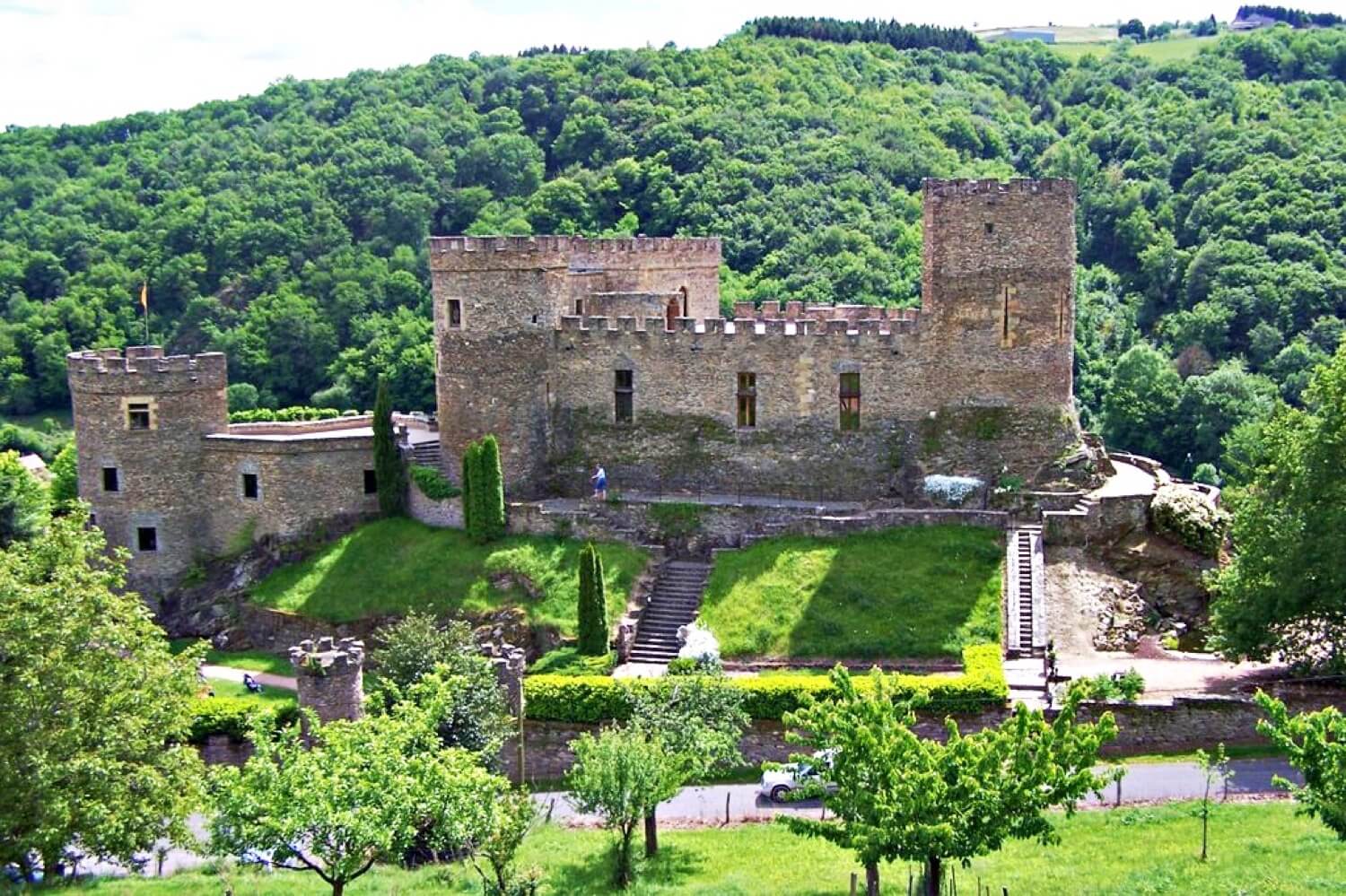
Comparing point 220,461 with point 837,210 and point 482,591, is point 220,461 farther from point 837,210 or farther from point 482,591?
point 837,210

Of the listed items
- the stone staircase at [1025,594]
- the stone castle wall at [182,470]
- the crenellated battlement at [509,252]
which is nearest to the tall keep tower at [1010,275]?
the stone staircase at [1025,594]

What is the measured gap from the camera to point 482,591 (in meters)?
45.4

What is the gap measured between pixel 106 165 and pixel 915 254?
219 feet

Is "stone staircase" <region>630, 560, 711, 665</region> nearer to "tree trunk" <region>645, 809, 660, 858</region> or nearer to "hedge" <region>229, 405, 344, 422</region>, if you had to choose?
"tree trunk" <region>645, 809, 660, 858</region>

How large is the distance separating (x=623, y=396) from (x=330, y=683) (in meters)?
15.4

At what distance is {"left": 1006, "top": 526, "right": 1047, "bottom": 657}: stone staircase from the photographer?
4056 centimetres

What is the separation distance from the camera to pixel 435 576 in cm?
4644

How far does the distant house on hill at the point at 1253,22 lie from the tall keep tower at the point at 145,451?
4023 inches

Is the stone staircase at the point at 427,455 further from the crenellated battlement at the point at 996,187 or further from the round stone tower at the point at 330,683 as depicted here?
the crenellated battlement at the point at 996,187

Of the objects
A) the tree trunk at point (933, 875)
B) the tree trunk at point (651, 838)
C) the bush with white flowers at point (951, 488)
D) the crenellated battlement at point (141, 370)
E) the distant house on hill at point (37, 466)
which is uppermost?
the crenellated battlement at point (141, 370)

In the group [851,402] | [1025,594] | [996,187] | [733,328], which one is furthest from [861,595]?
[996,187]

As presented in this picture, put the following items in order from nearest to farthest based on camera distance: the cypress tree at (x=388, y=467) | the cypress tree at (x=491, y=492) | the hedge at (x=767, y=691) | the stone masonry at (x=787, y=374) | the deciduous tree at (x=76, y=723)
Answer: the deciduous tree at (x=76, y=723) < the hedge at (x=767, y=691) < the stone masonry at (x=787, y=374) < the cypress tree at (x=491, y=492) < the cypress tree at (x=388, y=467)

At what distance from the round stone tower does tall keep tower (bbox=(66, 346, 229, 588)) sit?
1581 centimetres

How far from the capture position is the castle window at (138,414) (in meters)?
50.9
